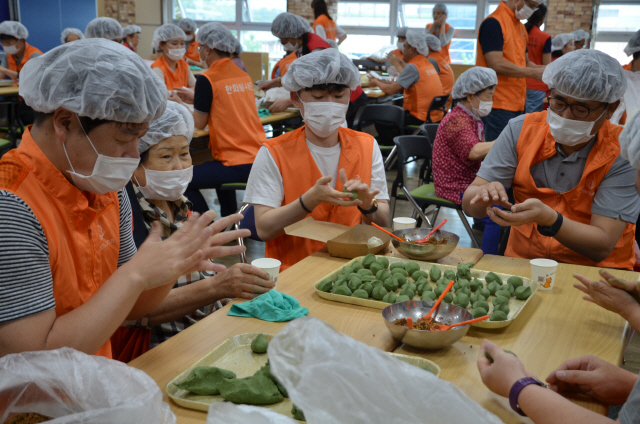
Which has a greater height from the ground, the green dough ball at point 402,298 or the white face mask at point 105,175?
the white face mask at point 105,175

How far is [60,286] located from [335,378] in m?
0.81

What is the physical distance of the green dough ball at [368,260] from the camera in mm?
1984

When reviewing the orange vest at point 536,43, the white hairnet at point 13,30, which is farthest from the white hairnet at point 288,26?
the white hairnet at point 13,30

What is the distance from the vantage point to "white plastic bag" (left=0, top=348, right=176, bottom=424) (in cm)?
103

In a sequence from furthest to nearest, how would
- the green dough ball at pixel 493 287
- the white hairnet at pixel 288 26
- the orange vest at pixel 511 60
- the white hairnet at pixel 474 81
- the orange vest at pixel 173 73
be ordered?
the orange vest at pixel 173 73 → the white hairnet at pixel 288 26 → the orange vest at pixel 511 60 → the white hairnet at pixel 474 81 → the green dough ball at pixel 493 287

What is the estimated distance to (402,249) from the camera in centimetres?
216

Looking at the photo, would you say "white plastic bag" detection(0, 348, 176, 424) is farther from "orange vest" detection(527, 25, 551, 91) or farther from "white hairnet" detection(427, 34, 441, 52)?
"white hairnet" detection(427, 34, 441, 52)

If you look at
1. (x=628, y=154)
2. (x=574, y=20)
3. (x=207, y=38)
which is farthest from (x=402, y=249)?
(x=574, y=20)

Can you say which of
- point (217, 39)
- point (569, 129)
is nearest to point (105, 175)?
point (569, 129)

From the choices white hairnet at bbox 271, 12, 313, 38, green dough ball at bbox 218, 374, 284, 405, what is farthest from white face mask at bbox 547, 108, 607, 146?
white hairnet at bbox 271, 12, 313, 38

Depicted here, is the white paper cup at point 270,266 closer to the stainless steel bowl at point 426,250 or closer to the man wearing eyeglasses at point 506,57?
the stainless steel bowl at point 426,250

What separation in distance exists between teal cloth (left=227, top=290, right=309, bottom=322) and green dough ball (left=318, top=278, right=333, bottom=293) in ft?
0.40

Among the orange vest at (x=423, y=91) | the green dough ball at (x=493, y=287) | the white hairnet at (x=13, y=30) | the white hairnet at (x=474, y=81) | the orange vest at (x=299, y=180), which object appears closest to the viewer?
the green dough ball at (x=493, y=287)

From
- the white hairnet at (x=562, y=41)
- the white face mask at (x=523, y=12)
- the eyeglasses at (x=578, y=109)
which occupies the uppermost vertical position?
the white face mask at (x=523, y=12)
